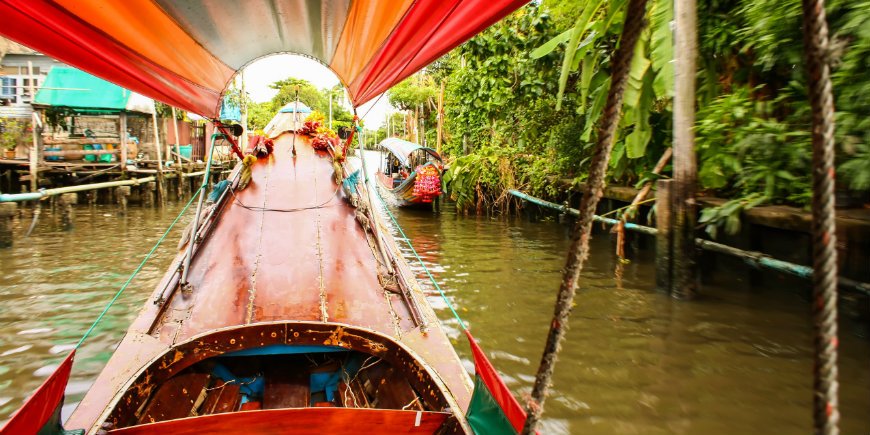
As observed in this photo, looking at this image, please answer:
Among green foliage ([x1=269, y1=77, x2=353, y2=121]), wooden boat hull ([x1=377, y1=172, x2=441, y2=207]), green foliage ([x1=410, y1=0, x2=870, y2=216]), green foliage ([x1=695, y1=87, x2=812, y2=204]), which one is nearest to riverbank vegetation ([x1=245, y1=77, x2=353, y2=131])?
green foliage ([x1=269, y1=77, x2=353, y2=121])

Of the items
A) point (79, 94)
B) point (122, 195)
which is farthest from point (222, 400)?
point (79, 94)

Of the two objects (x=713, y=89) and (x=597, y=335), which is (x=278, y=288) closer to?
(x=597, y=335)

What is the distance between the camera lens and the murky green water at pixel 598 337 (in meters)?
3.52

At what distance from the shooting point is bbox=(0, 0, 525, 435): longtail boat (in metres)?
2.12

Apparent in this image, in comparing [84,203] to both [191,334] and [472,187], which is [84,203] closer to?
[472,187]

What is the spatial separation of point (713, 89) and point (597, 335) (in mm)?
3545

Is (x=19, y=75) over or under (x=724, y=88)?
over

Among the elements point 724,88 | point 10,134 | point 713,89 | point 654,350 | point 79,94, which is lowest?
point 654,350

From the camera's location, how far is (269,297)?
11.4ft

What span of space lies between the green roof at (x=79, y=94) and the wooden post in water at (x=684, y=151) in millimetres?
12525

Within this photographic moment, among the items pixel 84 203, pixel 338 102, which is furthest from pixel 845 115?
pixel 338 102

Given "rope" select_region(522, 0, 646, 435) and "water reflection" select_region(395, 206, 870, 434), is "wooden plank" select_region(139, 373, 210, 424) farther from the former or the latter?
"rope" select_region(522, 0, 646, 435)

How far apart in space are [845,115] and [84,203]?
15.8 meters

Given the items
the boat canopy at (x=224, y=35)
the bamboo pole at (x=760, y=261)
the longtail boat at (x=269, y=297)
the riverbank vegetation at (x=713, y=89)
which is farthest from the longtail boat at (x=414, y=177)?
the boat canopy at (x=224, y=35)
